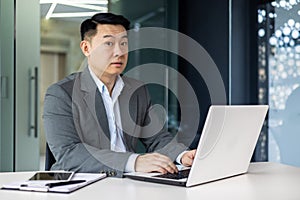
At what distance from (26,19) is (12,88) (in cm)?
52

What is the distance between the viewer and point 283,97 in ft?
11.8

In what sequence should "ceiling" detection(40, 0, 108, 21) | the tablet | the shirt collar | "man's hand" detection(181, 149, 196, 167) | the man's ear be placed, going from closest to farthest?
the tablet, "man's hand" detection(181, 149, 196, 167), the shirt collar, the man's ear, "ceiling" detection(40, 0, 108, 21)

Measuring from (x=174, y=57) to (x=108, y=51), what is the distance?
2301 mm

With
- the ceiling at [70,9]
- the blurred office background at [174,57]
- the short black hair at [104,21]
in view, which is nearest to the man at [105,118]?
the short black hair at [104,21]

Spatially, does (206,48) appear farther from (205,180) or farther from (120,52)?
(205,180)

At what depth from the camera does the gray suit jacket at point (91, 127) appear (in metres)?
1.52

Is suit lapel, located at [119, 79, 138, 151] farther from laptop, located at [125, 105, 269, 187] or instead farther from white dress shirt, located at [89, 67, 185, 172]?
laptop, located at [125, 105, 269, 187]

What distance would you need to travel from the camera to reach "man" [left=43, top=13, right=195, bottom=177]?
59.4 inches

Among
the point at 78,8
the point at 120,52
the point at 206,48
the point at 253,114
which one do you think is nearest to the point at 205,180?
the point at 253,114

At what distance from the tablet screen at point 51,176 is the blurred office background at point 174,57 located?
1729 millimetres

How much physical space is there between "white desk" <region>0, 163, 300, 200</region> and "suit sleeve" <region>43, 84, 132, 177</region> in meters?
0.11

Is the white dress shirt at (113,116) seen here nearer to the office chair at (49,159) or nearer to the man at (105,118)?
the man at (105,118)

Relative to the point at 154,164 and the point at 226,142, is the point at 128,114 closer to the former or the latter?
the point at 154,164

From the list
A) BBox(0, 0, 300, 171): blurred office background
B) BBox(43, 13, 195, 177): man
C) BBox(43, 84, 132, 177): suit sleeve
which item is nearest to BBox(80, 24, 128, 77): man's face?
BBox(43, 13, 195, 177): man
